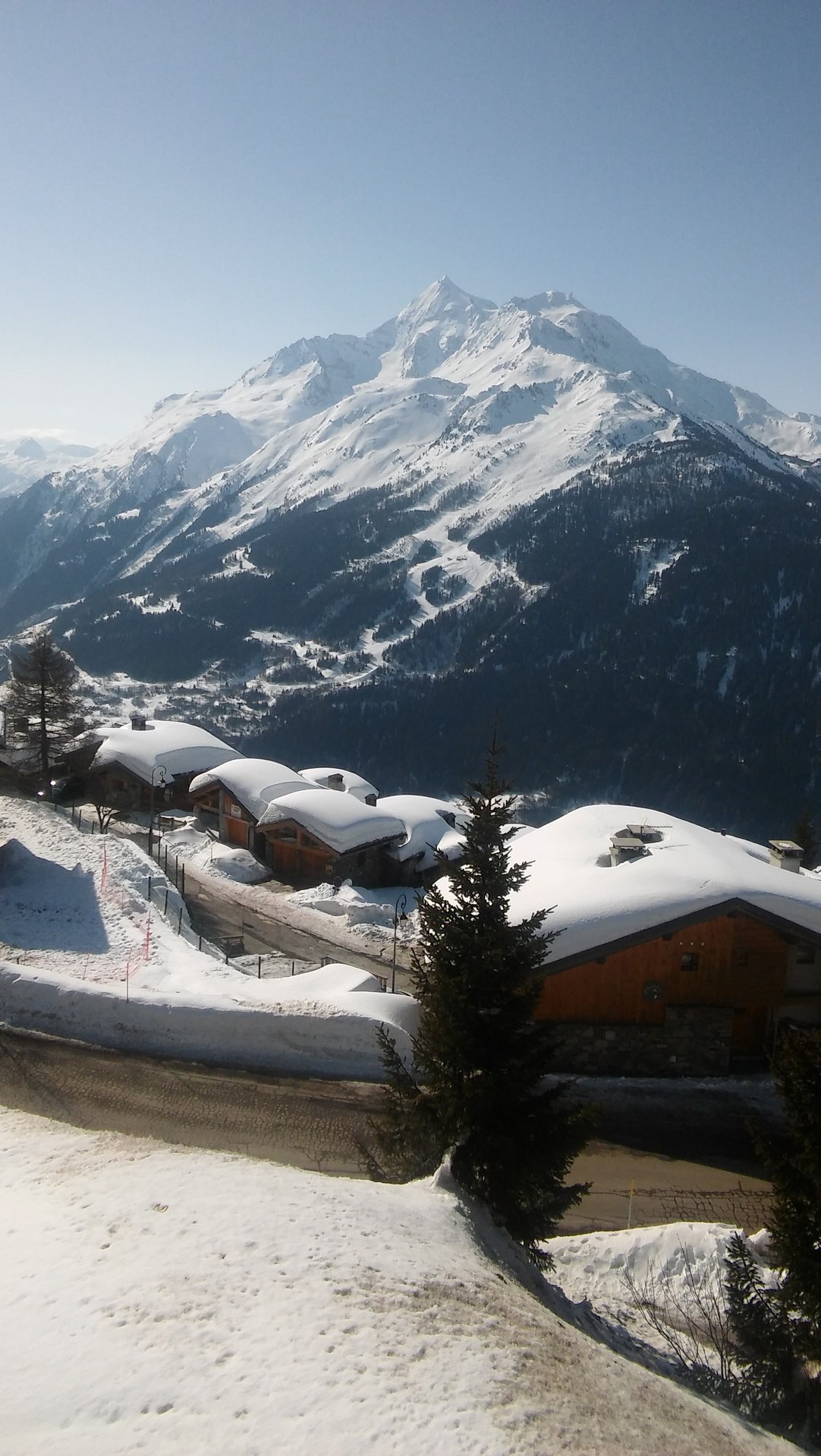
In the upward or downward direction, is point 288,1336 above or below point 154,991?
below

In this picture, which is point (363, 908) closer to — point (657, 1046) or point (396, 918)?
point (396, 918)

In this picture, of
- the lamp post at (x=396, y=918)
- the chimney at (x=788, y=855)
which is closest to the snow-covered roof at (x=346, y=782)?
the lamp post at (x=396, y=918)

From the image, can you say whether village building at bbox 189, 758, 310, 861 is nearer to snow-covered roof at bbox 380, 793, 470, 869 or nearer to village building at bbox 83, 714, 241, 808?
village building at bbox 83, 714, 241, 808

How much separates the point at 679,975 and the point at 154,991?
1567 cm

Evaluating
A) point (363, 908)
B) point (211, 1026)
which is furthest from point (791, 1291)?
point (363, 908)

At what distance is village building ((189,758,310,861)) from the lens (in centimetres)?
4759

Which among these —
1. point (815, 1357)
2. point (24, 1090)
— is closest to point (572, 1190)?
point (815, 1357)

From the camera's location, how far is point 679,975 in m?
25.5

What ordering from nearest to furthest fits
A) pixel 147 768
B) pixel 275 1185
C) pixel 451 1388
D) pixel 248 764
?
pixel 451 1388 → pixel 275 1185 → pixel 248 764 → pixel 147 768

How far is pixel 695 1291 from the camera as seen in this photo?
14.8 m

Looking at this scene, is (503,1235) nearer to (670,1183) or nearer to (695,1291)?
(695,1291)

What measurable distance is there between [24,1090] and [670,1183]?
1518 centimetres

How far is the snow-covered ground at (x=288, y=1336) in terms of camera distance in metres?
8.12

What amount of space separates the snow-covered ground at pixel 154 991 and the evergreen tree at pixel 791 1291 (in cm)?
1092
